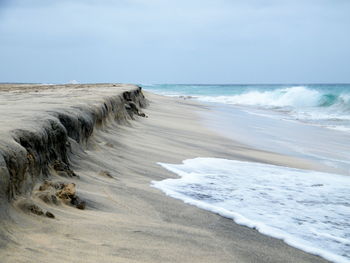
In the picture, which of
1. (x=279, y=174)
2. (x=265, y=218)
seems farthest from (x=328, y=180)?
(x=265, y=218)

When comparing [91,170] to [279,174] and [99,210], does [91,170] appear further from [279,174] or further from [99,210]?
[279,174]

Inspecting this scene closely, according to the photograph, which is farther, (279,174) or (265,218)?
(279,174)

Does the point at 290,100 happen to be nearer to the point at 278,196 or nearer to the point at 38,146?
the point at 278,196

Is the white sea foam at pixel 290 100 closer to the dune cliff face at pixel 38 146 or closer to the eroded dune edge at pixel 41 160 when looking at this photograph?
the dune cliff face at pixel 38 146

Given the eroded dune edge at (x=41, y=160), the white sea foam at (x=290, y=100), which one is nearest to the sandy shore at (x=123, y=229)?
the eroded dune edge at (x=41, y=160)

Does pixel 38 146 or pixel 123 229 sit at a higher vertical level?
pixel 38 146

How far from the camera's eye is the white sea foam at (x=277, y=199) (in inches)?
117

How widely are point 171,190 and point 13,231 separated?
182 cm

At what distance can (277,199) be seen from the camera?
3814 millimetres

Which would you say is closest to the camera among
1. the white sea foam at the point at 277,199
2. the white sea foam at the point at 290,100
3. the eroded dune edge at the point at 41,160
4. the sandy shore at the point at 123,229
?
the sandy shore at the point at 123,229

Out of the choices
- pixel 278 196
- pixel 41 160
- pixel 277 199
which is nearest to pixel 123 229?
pixel 41 160

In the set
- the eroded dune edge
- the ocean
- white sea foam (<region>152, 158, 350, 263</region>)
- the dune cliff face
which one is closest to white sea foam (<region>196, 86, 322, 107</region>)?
the ocean

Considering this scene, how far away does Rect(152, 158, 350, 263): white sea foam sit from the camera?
2971mm

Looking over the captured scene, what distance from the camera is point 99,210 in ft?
9.15
